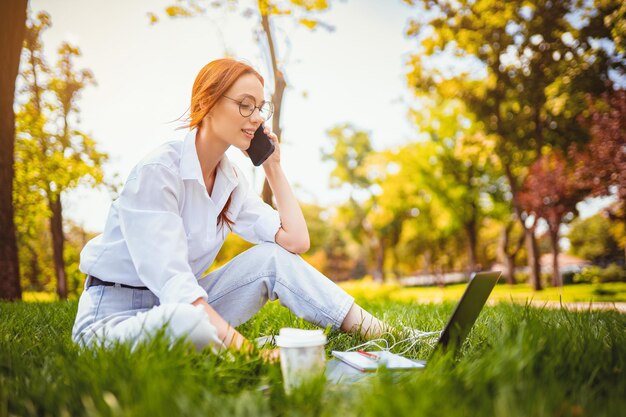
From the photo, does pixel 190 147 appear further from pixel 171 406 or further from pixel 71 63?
pixel 71 63

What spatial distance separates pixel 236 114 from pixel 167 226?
0.74 metres

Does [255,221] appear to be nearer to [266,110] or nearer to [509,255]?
[266,110]

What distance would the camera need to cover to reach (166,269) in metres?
1.85

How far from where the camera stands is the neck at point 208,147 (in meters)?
2.39

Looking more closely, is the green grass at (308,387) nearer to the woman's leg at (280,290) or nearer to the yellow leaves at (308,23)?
the woman's leg at (280,290)

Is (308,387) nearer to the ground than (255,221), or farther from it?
nearer to the ground

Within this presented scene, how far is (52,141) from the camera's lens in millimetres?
11773

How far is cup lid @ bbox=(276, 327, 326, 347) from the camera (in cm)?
150

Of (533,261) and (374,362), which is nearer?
(374,362)

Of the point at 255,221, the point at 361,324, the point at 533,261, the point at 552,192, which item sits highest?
the point at 255,221

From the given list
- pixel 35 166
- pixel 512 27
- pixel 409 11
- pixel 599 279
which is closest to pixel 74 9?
pixel 35 166

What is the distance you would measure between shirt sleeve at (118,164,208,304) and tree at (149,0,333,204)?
4.55 metres

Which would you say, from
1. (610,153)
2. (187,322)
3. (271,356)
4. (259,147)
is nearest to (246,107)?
(259,147)

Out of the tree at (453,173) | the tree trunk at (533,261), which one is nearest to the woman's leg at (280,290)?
the tree trunk at (533,261)
